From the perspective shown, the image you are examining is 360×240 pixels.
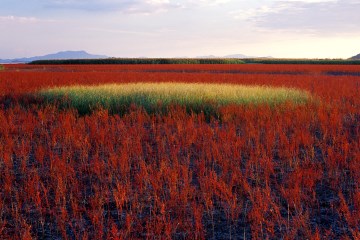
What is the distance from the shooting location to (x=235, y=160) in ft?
18.2

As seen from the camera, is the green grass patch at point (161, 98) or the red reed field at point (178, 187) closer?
the red reed field at point (178, 187)

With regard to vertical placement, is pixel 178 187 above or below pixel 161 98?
below

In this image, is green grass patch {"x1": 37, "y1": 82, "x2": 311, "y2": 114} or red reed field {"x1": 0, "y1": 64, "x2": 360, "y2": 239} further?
green grass patch {"x1": 37, "y1": 82, "x2": 311, "y2": 114}

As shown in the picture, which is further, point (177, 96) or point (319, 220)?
point (177, 96)

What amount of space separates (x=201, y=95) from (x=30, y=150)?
573 centimetres

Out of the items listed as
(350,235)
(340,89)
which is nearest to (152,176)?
(350,235)

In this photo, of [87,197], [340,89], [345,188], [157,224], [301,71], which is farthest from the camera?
[301,71]

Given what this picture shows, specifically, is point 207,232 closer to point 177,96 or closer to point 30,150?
point 30,150

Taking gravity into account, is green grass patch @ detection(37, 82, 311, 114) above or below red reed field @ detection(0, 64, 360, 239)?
above

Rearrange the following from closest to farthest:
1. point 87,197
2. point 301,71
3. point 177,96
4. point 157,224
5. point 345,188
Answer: point 157,224 < point 87,197 < point 345,188 < point 177,96 < point 301,71

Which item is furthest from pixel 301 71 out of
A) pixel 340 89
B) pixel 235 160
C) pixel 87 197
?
pixel 87 197

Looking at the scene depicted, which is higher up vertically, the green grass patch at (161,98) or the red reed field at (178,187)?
the green grass patch at (161,98)

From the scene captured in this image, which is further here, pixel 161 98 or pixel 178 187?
pixel 161 98

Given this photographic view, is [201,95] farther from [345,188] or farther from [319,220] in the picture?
[319,220]
